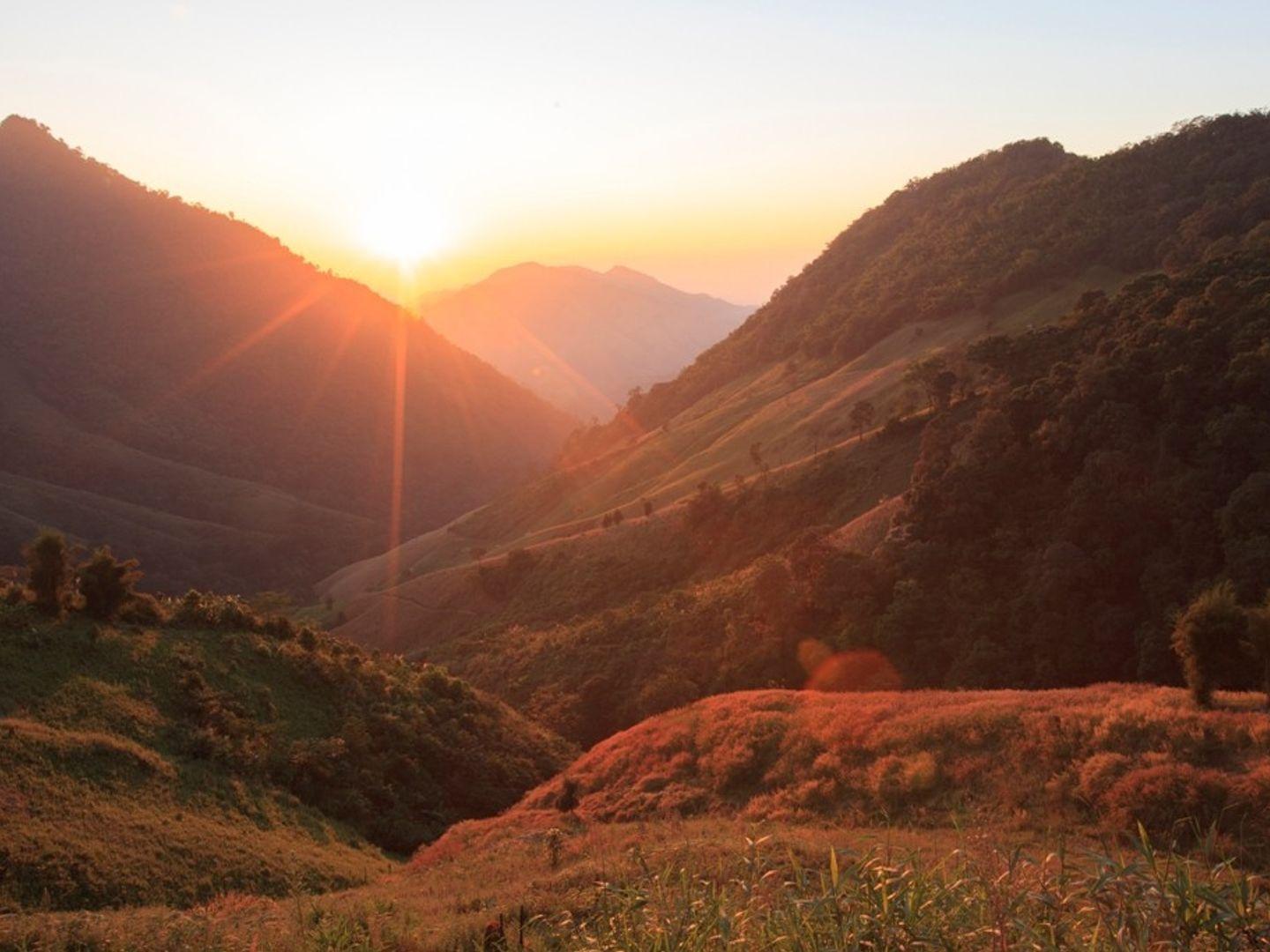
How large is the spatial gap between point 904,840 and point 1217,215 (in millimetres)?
84159

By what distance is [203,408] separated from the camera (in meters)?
152

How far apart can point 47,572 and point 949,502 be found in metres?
39.6

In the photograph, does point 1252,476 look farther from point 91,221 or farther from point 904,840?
point 91,221

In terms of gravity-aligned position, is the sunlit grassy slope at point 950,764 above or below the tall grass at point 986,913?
below

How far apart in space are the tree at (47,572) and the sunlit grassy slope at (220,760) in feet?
2.90

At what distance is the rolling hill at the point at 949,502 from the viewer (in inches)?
1569

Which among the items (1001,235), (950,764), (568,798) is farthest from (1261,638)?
(1001,235)

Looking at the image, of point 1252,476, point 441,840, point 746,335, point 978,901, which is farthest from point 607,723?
point 746,335

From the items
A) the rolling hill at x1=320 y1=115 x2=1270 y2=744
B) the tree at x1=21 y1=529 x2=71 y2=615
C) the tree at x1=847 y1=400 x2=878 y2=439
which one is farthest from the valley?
the tree at x1=847 y1=400 x2=878 y2=439

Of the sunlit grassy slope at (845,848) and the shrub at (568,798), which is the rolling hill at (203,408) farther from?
the sunlit grassy slope at (845,848)

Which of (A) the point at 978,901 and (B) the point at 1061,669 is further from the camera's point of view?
(B) the point at 1061,669

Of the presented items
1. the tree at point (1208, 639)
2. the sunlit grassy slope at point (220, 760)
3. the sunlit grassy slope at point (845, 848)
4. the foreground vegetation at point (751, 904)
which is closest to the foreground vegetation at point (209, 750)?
the sunlit grassy slope at point (220, 760)

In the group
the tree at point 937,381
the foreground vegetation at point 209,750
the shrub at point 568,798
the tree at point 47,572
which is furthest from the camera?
the tree at point 937,381

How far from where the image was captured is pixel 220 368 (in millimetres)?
161125
